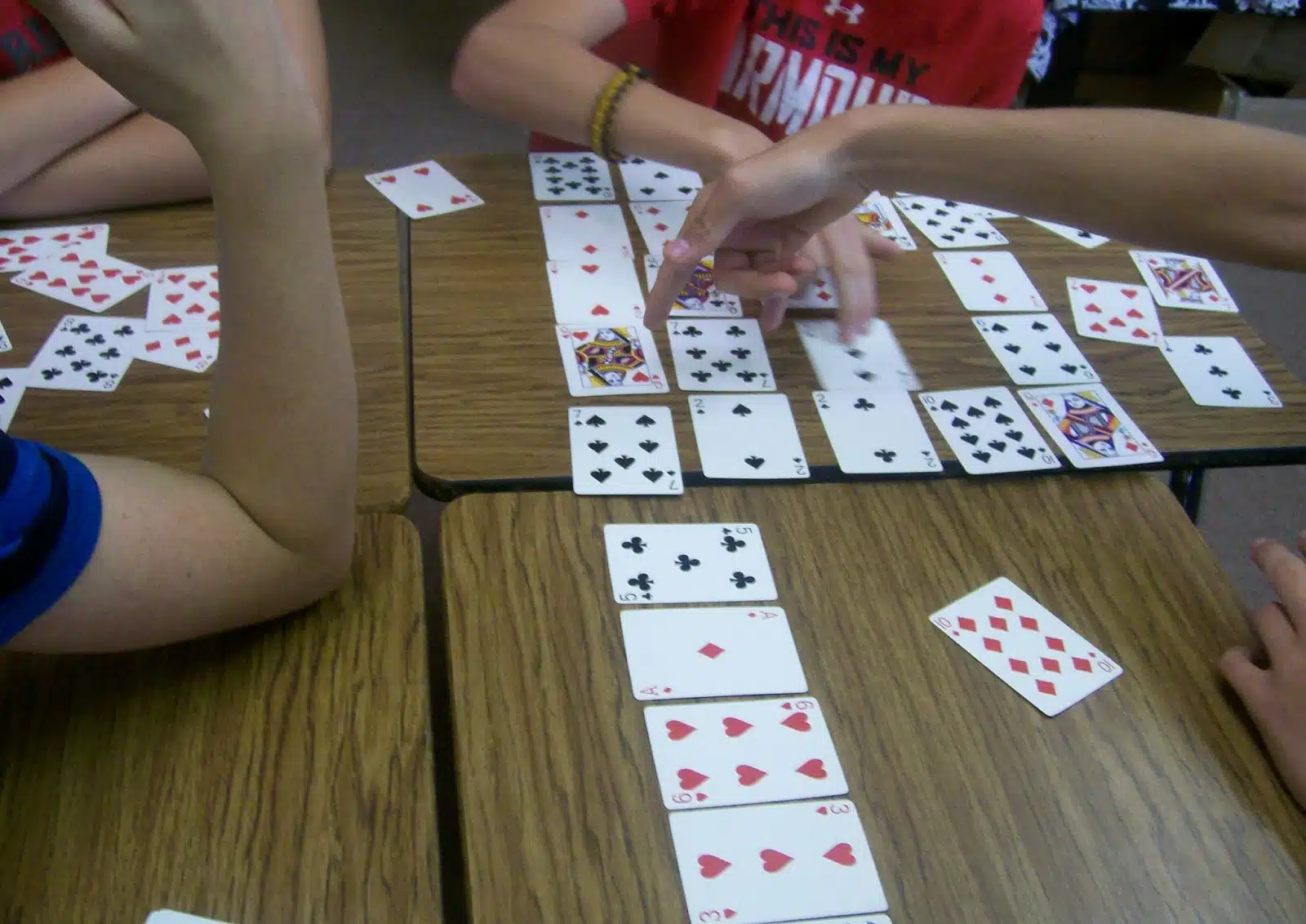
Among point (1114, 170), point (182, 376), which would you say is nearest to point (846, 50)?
point (1114, 170)

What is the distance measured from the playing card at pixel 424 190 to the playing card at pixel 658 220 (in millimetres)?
223

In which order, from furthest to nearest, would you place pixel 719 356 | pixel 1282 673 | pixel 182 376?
1. pixel 719 356
2. pixel 182 376
3. pixel 1282 673

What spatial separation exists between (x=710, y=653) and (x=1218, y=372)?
0.80 metres

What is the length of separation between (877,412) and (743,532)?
0.84ft

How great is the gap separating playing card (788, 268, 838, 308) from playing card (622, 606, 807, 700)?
1.71 feet

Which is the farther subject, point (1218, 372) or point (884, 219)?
point (884, 219)

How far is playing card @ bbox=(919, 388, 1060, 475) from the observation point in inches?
43.4

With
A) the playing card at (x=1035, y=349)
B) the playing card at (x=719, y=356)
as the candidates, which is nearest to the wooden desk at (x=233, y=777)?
the playing card at (x=719, y=356)

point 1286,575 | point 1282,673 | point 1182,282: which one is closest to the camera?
A: point 1282,673

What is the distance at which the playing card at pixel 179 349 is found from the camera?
1.11 meters

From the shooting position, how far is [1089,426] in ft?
3.82

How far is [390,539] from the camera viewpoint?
949 millimetres

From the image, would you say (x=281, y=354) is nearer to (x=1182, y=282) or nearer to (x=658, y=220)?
(x=658, y=220)

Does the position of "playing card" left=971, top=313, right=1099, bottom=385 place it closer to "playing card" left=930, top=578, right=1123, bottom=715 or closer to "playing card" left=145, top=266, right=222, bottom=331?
"playing card" left=930, top=578, right=1123, bottom=715
